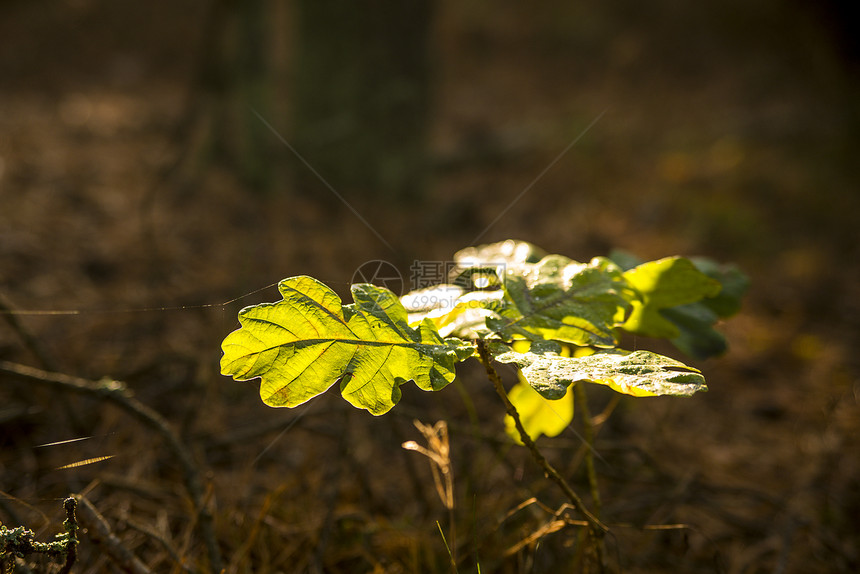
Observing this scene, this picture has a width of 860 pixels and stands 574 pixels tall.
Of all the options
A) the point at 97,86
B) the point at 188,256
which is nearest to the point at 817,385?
the point at 188,256

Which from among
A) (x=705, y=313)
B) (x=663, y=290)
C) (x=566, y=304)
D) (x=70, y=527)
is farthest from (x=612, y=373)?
(x=70, y=527)

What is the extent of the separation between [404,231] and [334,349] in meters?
3.02

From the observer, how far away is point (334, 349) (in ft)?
2.31

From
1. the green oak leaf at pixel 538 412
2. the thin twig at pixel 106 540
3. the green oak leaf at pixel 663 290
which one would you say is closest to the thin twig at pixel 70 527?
the thin twig at pixel 106 540

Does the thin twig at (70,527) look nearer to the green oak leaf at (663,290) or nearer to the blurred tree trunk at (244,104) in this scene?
the green oak leaf at (663,290)

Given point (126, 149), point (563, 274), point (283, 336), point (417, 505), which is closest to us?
point (283, 336)

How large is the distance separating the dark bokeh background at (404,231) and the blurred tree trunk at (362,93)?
2cm

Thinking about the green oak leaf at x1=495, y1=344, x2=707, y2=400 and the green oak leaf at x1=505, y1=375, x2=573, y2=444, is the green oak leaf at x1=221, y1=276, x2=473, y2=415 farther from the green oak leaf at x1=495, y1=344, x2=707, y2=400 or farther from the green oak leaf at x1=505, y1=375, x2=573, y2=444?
the green oak leaf at x1=505, y1=375, x2=573, y2=444

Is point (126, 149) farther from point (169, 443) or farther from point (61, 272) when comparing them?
point (169, 443)

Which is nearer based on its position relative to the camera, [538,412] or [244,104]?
[538,412]

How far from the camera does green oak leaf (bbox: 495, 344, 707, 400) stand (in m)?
0.59

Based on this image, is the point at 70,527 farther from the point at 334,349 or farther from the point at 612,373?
the point at 612,373

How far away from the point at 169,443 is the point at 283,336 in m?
0.59

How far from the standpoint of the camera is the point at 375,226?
3.68 m
